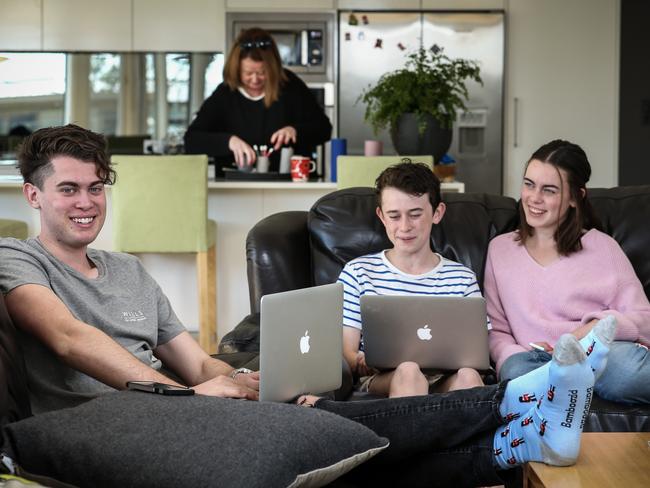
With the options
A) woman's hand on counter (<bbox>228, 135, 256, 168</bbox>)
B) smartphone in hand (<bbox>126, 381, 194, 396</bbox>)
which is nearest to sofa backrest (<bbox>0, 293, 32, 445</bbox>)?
smartphone in hand (<bbox>126, 381, 194, 396</bbox>)

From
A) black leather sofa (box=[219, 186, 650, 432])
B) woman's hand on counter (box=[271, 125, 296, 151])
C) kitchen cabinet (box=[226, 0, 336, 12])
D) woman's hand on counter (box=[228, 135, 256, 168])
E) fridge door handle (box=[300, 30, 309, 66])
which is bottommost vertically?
black leather sofa (box=[219, 186, 650, 432])

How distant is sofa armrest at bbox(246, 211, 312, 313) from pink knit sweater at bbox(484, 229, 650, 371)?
57cm

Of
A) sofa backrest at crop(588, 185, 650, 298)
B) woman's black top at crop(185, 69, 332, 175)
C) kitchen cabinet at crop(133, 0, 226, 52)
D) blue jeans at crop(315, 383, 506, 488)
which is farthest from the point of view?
kitchen cabinet at crop(133, 0, 226, 52)

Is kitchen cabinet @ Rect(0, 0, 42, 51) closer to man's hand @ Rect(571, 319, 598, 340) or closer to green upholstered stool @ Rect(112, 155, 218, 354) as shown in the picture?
green upholstered stool @ Rect(112, 155, 218, 354)

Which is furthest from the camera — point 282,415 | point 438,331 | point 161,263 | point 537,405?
point 161,263

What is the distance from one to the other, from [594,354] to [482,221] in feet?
3.72

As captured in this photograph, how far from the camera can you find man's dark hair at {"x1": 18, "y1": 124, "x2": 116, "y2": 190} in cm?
222

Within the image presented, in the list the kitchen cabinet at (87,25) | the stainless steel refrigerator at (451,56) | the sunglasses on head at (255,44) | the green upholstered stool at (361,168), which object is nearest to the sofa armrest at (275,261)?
the green upholstered stool at (361,168)

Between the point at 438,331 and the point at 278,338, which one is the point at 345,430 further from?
the point at 438,331

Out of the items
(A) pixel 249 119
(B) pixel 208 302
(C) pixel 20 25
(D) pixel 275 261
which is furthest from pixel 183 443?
(C) pixel 20 25

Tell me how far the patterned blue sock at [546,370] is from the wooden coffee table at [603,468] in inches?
5.0

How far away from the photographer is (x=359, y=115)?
6656mm

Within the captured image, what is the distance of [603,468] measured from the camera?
1913 millimetres

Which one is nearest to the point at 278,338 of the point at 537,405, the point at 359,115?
the point at 537,405
